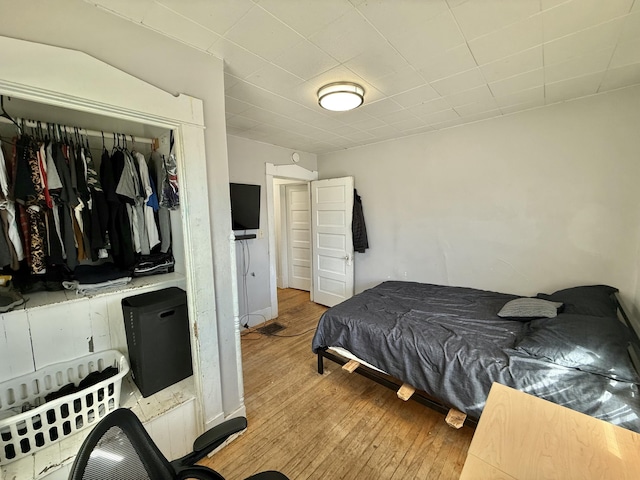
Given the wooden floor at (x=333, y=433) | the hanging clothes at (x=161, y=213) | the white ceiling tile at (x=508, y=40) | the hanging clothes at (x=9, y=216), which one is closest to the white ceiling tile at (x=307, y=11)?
the white ceiling tile at (x=508, y=40)

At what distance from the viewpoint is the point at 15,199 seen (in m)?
1.45

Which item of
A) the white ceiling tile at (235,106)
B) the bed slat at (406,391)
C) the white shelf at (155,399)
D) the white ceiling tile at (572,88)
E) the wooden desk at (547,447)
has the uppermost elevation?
the white ceiling tile at (572,88)

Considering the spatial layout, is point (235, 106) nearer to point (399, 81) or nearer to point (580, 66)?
point (399, 81)

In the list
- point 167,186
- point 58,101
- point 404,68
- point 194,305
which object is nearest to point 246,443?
point 194,305

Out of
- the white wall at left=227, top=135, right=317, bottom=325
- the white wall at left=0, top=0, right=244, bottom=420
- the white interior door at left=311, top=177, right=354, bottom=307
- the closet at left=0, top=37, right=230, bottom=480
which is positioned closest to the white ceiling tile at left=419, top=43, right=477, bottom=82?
the white wall at left=0, top=0, right=244, bottom=420

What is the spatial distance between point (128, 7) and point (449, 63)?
1.90 meters

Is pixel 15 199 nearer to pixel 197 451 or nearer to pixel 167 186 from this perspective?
pixel 167 186

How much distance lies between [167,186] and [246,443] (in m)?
1.89

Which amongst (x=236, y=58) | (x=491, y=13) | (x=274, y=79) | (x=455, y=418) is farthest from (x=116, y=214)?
(x=455, y=418)

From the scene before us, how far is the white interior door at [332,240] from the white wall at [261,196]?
804 millimetres

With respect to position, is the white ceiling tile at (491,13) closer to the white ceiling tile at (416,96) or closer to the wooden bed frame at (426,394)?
the white ceiling tile at (416,96)

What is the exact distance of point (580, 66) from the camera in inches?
71.1

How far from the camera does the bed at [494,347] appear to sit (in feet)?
4.49

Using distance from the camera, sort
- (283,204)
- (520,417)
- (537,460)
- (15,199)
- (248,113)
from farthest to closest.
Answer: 1. (283,204)
2. (248,113)
3. (15,199)
4. (520,417)
5. (537,460)
